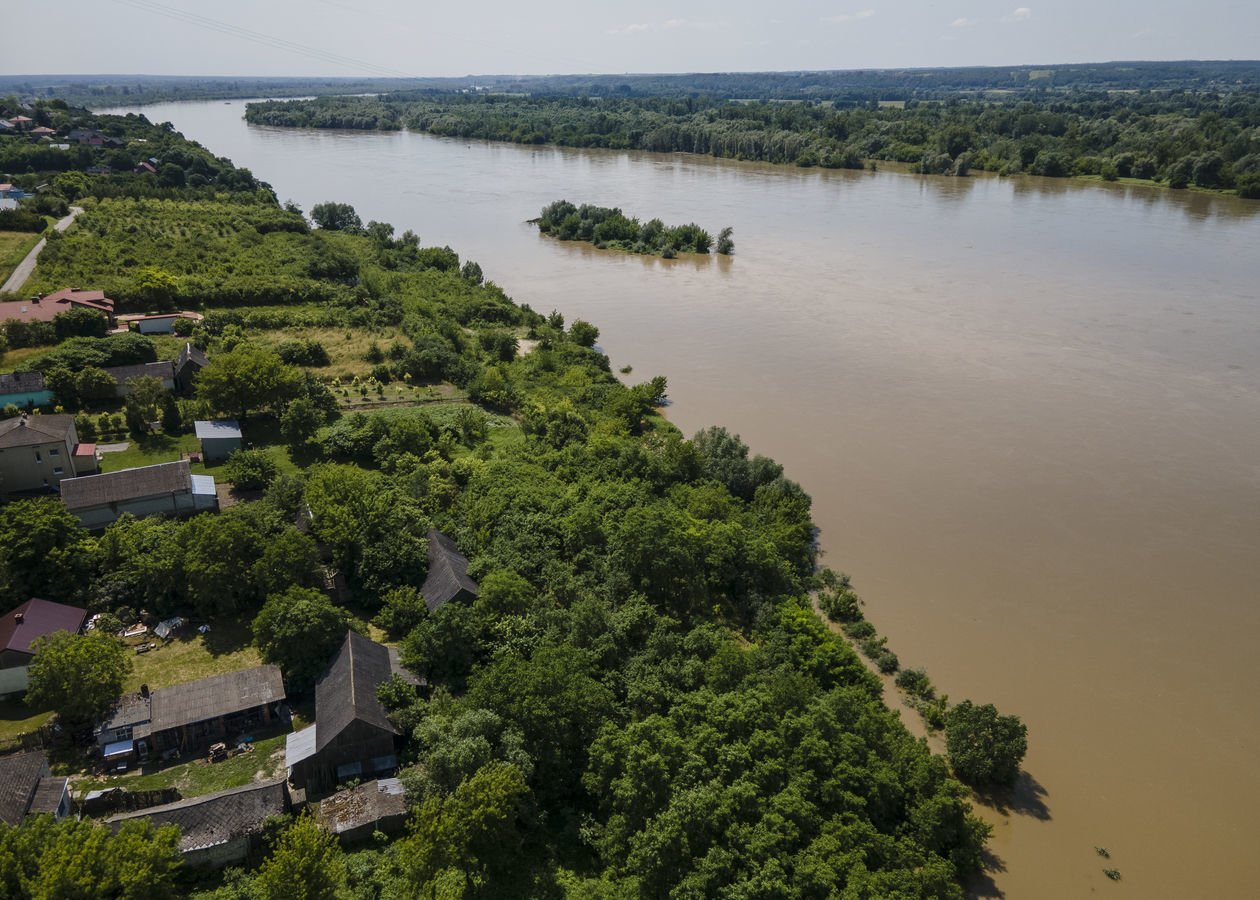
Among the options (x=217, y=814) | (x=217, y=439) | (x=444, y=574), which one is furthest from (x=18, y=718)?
(x=217, y=439)

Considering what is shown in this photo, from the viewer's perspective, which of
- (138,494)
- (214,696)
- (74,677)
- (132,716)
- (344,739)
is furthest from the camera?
(138,494)

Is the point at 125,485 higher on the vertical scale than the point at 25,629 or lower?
higher

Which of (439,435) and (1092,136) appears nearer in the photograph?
(439,435)

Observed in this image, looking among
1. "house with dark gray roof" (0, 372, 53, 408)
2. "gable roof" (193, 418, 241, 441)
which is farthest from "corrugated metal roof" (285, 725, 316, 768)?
"house with dark gray roof" (0, 372, 53, 408)

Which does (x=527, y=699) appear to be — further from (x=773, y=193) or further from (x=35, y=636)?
(x=773, y=193)

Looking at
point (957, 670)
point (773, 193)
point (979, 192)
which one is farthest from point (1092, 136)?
point (957, 670)

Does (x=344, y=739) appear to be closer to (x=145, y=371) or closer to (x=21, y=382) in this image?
(x=145, y=371)
